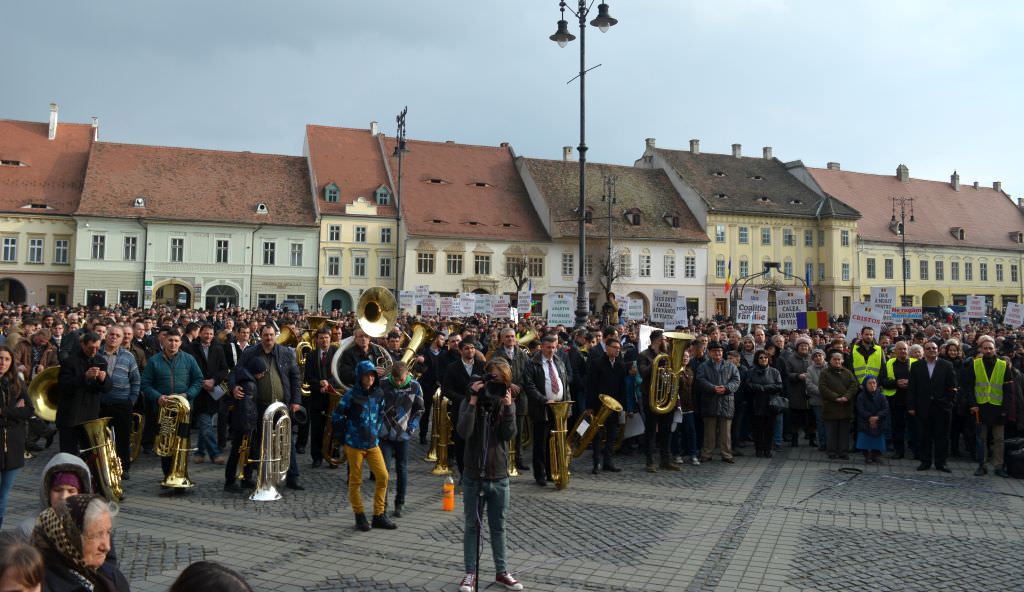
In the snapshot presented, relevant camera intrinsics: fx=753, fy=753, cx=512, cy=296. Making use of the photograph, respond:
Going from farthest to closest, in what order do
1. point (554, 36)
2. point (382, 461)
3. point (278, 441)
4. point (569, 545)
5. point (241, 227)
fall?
point (241, 227), point (554, 36), point (278, 441), point (382, 461), point (569, 545)

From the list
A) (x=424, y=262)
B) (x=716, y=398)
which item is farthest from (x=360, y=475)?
(x=424, y=262)

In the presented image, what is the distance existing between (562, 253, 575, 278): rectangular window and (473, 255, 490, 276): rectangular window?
17.9 ft

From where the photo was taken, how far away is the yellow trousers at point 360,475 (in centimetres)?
729

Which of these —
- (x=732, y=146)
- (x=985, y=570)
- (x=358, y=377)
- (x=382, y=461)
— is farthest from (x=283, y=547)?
(x=732, y=146)

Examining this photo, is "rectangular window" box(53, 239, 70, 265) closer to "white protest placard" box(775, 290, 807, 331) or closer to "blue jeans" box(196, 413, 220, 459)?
"blue jeans" box(196, 413, 220, 459)

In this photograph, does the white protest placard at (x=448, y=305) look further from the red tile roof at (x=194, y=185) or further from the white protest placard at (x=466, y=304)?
the red tile roof at (x=194, y=185)

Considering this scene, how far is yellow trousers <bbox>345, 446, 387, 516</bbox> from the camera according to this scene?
729 cm

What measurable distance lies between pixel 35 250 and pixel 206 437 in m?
42.9

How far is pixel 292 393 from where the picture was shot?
30.0 ft

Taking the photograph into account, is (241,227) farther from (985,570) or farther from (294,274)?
(985,570)

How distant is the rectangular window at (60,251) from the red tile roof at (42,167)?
6.03 ft

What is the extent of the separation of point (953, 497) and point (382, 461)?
6.87 meters

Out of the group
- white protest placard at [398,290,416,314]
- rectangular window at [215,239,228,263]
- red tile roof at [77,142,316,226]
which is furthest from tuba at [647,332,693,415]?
rectangular window at [215,239,228,263]

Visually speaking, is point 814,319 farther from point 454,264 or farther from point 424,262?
point 424,262
